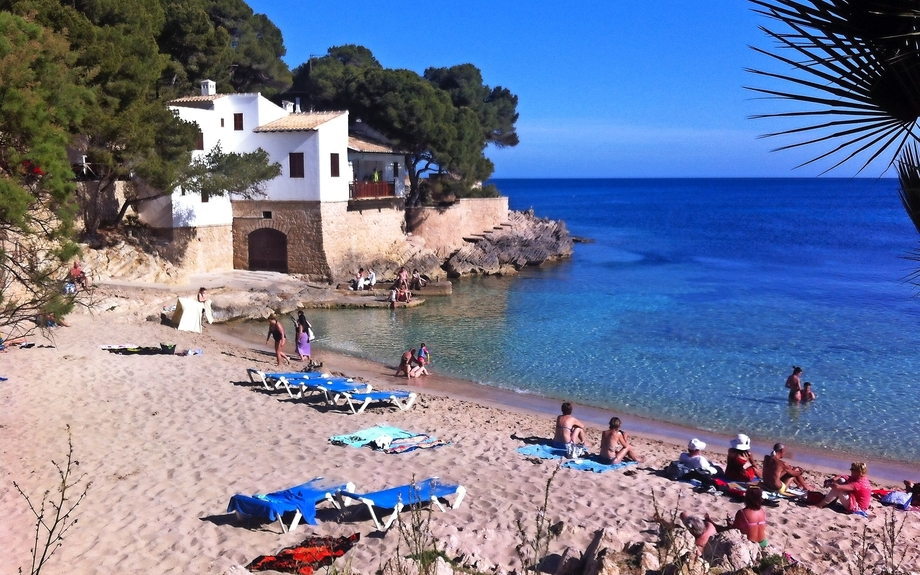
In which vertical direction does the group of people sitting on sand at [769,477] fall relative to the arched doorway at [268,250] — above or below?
below

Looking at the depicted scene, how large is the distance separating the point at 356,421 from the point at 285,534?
16.7 ft

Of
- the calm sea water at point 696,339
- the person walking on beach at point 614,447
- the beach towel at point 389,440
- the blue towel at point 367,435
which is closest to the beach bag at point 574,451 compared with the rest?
the person walking on beach at point 614,447

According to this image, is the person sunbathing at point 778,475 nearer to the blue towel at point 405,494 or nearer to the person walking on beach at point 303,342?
the blue towel at point 405,494

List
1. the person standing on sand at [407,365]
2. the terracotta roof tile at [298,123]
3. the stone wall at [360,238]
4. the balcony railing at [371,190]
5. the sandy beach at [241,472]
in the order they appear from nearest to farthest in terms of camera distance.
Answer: the sandy beach at [241,472] < the person standing on sand at [407,365] < the terracotta roof tile at [298,123] < the stone wall at [360,238] < the balcony railing at [371,190]

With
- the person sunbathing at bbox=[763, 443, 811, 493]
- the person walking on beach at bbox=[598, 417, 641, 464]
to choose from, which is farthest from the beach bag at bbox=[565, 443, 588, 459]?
the person sunbathing at bbox=[763, 443, 811, 493]

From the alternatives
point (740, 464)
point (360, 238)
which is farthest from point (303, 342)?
point (360, 238)

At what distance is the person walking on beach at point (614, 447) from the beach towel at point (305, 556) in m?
5.02

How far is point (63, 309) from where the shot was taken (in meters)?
9.47

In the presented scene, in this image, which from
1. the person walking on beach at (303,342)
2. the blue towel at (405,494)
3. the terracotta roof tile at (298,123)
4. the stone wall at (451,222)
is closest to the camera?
the blue towel at (405,494)

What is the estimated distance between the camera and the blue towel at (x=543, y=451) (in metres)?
11.1

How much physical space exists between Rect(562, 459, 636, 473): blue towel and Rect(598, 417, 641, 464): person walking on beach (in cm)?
10

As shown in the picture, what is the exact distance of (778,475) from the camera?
9.91 meters

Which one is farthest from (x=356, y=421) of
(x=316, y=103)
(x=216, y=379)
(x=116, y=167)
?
(x=316, y=103)

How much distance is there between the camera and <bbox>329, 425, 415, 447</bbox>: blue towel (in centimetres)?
1085
